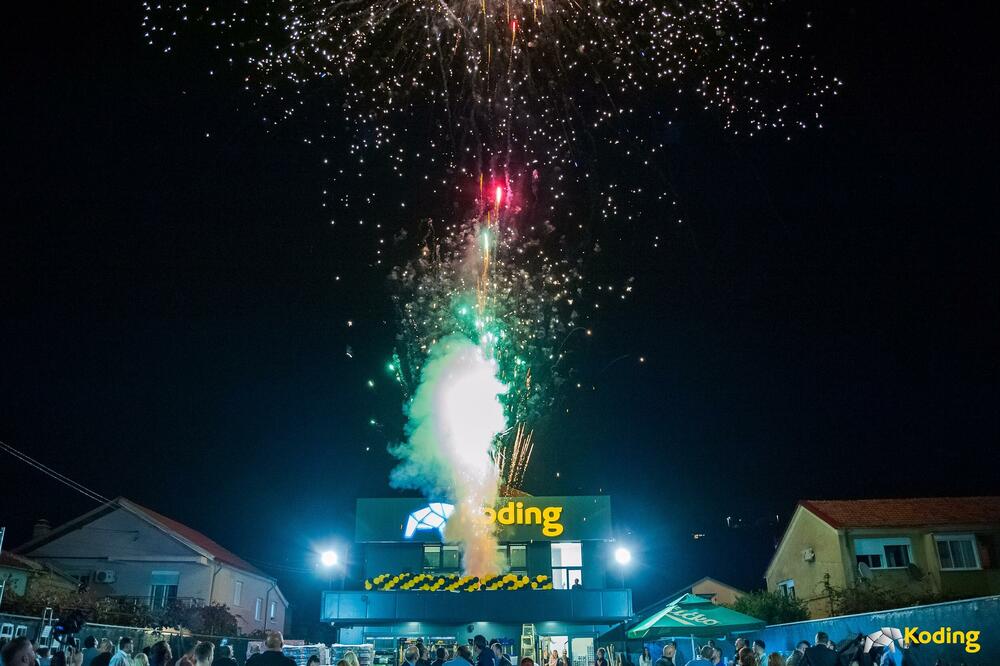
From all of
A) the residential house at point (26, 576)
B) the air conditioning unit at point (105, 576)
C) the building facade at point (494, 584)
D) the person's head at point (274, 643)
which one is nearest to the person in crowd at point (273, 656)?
the person's head at point (274, 643)

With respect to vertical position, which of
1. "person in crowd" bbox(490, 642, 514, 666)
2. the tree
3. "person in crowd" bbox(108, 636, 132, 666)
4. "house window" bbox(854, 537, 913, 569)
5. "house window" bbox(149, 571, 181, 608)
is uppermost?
"house window" bbox(854, 537, 913, 569)

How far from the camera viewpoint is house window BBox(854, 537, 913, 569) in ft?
85.6

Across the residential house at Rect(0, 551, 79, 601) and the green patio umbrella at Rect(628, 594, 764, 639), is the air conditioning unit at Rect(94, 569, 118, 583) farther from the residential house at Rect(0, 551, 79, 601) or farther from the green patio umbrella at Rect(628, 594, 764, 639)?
the green patio umbrella at Rect(628, 594, 764, 639)

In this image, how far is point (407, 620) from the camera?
88.0ft

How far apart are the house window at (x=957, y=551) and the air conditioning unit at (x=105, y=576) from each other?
29.8 metres

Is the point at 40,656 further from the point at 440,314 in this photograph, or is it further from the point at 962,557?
the point at 962,557

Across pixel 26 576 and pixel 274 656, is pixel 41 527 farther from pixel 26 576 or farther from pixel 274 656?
pixel 274 656

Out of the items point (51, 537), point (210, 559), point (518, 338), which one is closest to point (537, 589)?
point (518, 338)

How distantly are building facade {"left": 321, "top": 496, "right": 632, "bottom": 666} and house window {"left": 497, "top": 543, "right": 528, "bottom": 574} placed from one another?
38 millimetres

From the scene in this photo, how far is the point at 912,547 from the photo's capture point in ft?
85.4

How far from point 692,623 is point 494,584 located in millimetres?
15241

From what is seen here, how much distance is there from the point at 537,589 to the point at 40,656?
18.5 metres

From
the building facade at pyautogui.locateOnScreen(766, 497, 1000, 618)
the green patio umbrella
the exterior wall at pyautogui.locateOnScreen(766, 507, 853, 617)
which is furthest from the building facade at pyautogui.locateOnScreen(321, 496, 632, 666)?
the green patio umbrella

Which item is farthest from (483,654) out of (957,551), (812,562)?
(957,551)
